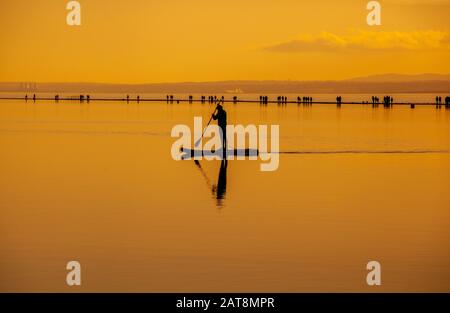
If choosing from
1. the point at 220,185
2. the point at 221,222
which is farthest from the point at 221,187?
the point at 221,222

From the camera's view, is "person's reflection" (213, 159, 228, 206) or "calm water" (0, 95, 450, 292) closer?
"calm water" (0, 95, 450, 292)

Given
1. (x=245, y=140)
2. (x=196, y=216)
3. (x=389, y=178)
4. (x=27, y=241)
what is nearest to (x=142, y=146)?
(x=245, y=140)

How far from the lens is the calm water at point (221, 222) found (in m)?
14.7

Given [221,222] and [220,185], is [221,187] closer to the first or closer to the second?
[220,185]

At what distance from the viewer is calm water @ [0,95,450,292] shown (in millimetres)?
14711

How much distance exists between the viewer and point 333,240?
17641mm

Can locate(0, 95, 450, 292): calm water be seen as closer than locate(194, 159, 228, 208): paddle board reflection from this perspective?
Yes

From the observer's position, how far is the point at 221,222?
63.4 ft

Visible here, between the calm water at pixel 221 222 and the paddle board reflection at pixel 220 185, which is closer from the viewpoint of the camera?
the calm water at pixel 221 222
